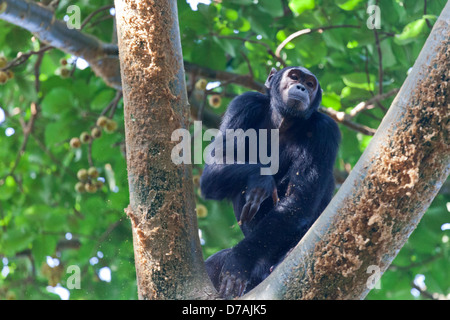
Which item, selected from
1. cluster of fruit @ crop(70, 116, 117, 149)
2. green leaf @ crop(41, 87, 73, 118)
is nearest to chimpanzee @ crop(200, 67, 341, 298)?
cluster of fruit @ crop(70, 116, 117, 149)

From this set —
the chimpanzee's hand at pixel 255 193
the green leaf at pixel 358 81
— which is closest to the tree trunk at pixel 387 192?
the chimpanzee's hand at pixel 255 193

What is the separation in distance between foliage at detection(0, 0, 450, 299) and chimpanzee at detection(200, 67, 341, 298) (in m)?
1.04

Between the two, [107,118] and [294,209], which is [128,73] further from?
[107,118]

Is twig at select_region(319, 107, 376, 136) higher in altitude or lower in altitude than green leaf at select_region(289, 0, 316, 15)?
lower

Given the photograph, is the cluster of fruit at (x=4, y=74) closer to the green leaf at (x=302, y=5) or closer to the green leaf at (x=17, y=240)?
the green leaf at (x=17, y=240)

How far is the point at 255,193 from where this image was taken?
4.30 meters

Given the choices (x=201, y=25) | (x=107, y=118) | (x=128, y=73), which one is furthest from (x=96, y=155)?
(x=128, y=73)

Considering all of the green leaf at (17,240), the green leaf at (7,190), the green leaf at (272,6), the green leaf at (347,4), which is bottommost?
the green leaf at (7,190)

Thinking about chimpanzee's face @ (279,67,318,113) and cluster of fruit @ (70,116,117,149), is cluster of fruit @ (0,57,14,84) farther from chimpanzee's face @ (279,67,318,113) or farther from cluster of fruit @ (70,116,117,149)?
chimpanzee's face @ (279,67,318,113)

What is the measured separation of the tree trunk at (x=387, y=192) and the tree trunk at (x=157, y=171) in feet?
2.35

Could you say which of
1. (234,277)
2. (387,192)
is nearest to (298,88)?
(234,277)

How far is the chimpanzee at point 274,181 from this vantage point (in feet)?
14.1

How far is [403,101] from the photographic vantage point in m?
2.76

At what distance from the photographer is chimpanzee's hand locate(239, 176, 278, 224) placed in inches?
165
